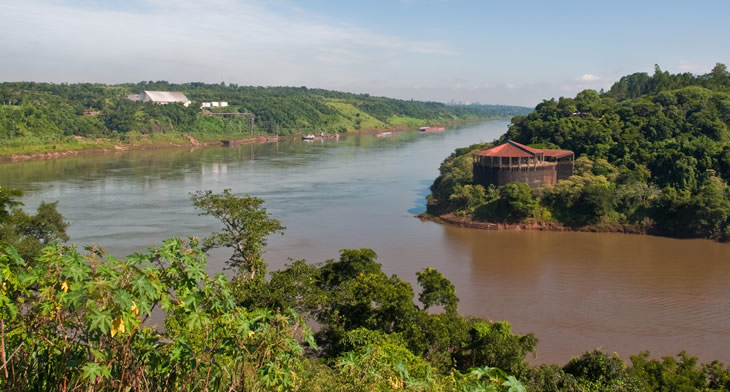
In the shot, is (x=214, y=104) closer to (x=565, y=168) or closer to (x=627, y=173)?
(x=565, y=168)

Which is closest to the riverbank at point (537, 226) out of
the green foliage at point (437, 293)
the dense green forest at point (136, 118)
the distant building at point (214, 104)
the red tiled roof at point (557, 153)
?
the red tiled roof at point (557, 153)

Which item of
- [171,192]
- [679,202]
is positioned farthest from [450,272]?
[171,192]

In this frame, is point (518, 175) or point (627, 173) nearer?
point (627, 173)

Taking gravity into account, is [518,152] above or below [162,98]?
below

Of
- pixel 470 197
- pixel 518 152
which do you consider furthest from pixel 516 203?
pixel 518 152

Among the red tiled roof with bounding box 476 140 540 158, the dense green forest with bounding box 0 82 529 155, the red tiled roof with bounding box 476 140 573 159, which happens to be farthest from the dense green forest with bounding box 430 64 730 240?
the dense green forest with bounding box 0 82 529 155

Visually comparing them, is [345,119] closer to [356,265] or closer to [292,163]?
[292,163]
